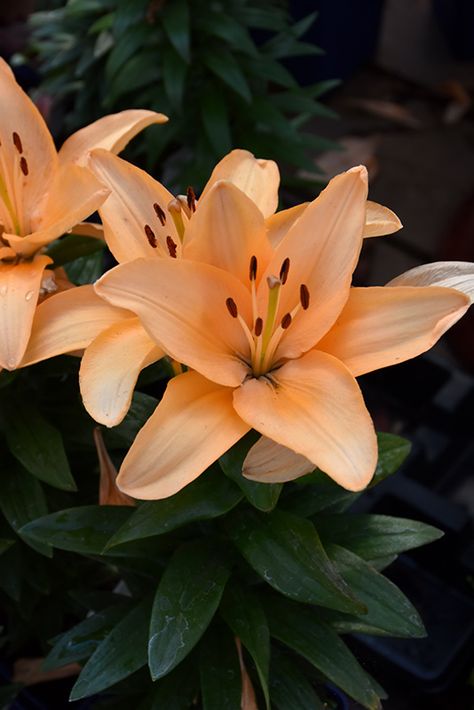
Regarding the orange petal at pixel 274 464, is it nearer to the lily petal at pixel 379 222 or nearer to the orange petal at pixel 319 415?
the orange petal at pixel 319 415

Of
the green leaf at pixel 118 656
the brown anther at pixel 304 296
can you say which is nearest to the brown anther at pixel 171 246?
the brown anther at pixel 304 296

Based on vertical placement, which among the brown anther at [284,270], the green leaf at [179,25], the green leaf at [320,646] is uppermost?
the brown anther at [284,270]

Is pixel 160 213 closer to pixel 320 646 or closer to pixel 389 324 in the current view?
pixel 389 324

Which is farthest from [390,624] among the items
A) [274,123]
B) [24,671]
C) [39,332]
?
[274,123]

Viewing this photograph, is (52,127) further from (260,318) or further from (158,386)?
(260,318)

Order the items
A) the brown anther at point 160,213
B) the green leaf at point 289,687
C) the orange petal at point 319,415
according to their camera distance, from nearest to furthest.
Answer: the orange petal at point 319,415 < the brown anther at point 160,213 < the green leaf at point 289,687

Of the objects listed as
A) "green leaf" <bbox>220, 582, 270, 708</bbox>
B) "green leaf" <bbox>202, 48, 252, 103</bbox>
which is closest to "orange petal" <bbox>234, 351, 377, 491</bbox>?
"green leaf" <bbox>220, 582, 270, 708</bbox>
